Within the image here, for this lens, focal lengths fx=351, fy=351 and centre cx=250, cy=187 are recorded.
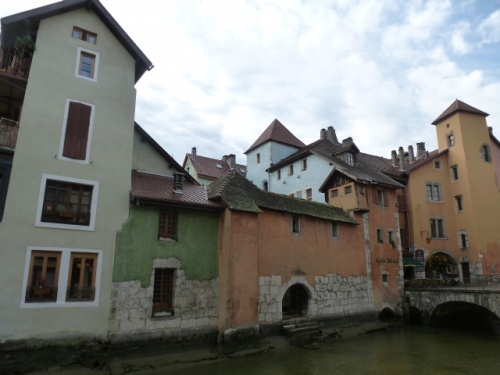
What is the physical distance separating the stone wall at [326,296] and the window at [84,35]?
12958mm

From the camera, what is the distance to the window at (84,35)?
1459 cm

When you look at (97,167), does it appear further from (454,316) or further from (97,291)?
(454,316)

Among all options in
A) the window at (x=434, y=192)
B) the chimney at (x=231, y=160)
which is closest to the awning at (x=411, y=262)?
the window at (x=434, y=192)

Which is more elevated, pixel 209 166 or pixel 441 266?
pixel 209 166

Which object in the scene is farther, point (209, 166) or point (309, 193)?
point (209, 166)

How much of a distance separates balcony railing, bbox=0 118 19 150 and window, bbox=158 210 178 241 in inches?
231

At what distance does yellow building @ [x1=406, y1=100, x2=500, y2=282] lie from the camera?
29406 mm

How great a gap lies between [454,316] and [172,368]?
19807 mm

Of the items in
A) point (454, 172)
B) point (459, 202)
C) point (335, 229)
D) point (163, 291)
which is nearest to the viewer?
point (163, 291)

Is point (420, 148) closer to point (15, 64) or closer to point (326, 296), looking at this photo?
point (326, 296)

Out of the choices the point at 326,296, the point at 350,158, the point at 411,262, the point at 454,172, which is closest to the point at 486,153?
the point at 454,172

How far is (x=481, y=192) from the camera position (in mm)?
30484

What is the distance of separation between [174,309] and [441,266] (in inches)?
992

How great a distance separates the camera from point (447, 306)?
2233cm
